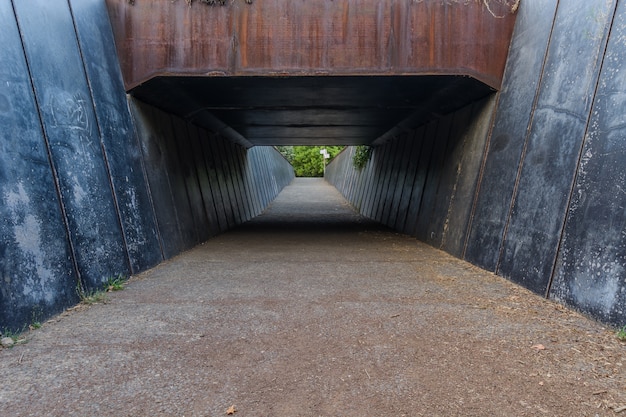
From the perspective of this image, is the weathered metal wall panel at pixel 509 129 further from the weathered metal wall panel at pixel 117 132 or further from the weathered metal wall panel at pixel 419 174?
the weathered metal wall panel at pixel 117 132

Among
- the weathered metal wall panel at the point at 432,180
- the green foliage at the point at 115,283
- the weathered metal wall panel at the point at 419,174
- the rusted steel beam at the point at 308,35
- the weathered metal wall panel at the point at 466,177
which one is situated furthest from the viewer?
the weathered metal wall panel at the point at 419,174

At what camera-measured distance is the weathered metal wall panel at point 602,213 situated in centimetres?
331

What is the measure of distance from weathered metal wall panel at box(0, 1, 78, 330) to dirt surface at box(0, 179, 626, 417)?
0.27 m

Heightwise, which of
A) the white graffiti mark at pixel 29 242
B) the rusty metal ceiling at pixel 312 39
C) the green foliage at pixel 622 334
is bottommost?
the green foliage at pixel 622 334

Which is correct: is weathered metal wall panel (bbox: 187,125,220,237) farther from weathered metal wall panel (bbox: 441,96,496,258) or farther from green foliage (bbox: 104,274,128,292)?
weathered metal wall panel (bbox: 441,96,496,258)

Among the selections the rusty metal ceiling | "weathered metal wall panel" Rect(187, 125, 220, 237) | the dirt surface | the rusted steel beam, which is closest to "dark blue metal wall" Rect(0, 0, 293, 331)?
the dirt surface

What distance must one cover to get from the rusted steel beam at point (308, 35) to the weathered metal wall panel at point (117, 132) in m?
0.44

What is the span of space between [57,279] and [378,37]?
503 cm

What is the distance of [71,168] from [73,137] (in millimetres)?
408

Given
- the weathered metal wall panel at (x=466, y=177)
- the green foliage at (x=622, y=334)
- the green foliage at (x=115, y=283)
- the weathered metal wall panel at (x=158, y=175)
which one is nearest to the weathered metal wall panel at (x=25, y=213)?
the green foliage at (x=115, y=283)

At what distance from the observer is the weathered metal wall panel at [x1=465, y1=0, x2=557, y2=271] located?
16.8ft

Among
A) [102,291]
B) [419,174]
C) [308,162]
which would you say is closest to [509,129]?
[419,174]

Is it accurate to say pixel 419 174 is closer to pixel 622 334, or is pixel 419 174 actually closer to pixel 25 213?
pixel 622 334

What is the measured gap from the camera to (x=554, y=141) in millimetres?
4418
